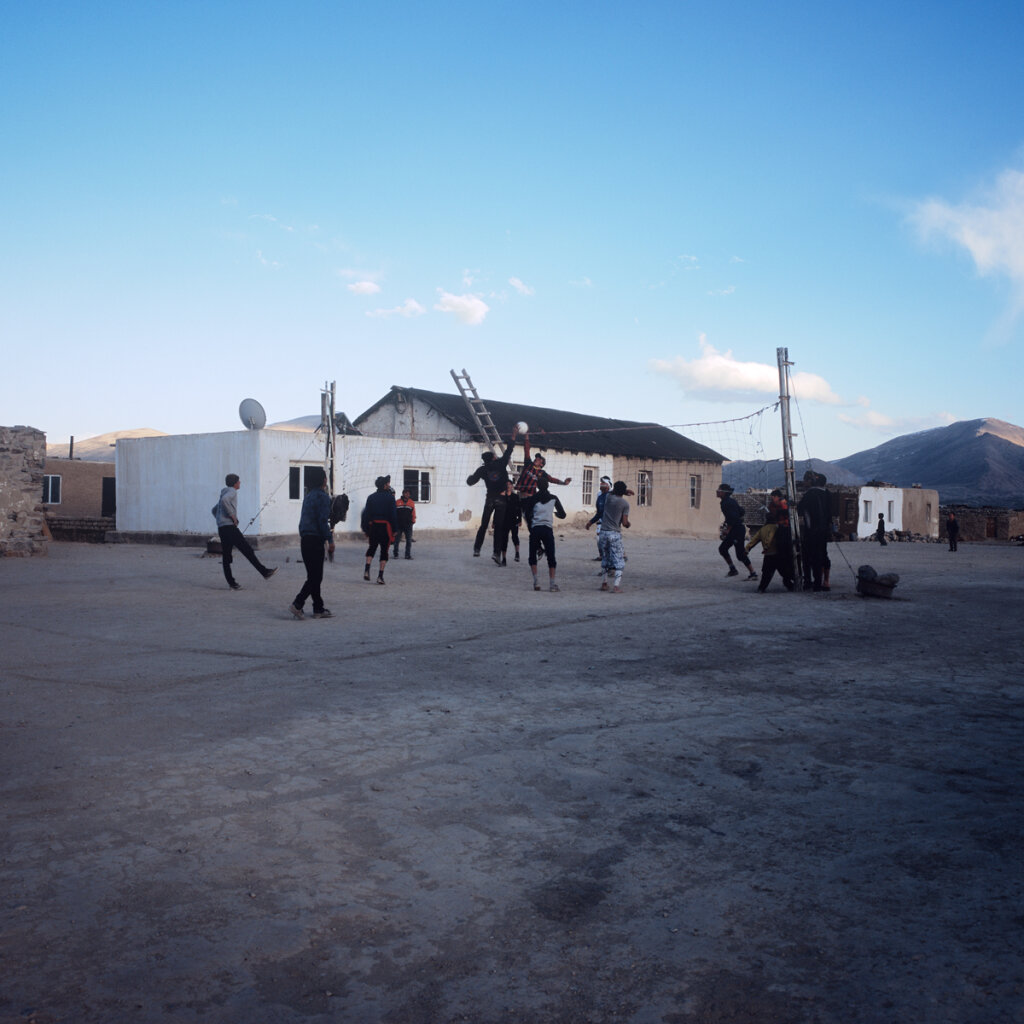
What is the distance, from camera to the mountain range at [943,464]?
90.9 metres

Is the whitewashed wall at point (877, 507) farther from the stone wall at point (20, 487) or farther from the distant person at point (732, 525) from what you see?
the stone wall at point (20, 487)

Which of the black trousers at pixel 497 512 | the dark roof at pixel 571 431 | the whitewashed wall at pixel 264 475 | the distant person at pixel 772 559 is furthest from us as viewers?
the dark roof at pixel 571 431

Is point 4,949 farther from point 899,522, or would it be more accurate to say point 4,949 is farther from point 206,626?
point 899,522

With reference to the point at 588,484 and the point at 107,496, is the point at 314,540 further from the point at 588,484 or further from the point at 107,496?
the point at 107,496

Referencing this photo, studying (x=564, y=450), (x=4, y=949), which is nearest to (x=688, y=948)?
(x=4, y=949)

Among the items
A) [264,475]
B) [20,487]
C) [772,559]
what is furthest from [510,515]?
[20,487]

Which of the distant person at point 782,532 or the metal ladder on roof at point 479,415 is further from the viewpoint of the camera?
the metal ladder on roof at point 479,415

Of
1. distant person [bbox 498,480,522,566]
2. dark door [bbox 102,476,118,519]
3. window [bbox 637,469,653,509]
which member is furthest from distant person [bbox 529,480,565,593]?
dark door [bbox 102,476,118,519]

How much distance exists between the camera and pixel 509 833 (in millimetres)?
3631

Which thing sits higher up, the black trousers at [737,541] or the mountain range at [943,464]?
the mountain range at [943,464]

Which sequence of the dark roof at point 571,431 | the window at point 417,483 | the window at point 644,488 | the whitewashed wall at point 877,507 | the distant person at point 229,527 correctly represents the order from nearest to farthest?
the distant person at point 229,527
the window at point 417,483
the dark roof at point 571,431
the window at point 644,488
the whitewashed wall at point 877,507

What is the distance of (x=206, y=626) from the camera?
30.2 feet

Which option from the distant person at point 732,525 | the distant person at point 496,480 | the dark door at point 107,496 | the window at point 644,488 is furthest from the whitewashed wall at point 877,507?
the dark door at point 107,496

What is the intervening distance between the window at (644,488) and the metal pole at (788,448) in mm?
21956
